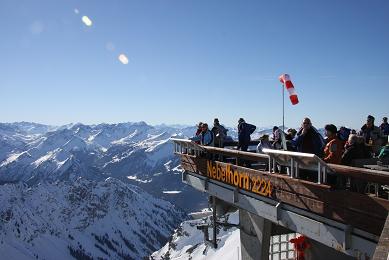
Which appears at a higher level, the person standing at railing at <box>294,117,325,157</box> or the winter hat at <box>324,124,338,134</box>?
the winter hat at <box>324,124,338,134</box>

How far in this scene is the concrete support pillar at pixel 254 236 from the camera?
44.8ft

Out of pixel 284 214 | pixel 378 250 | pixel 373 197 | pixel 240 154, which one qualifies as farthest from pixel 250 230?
pixel 378 250

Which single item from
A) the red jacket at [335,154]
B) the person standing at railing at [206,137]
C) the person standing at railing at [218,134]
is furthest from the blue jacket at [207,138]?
the red jacket at [335,154]

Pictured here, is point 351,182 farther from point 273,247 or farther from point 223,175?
point 273,247

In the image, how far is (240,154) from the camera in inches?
483

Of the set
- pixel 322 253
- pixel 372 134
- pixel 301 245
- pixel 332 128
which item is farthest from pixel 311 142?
pixel 301 245

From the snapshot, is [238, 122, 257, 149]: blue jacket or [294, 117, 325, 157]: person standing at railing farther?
[238, 122, 257, 149]: blue jacket

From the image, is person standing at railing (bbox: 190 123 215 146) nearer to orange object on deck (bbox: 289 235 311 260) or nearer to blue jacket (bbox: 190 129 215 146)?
blue jacket (bbox: 190 129 215 146)

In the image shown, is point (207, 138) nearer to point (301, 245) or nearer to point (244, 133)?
point (244, 133)

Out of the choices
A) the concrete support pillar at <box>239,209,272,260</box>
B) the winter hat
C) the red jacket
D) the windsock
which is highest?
the windsock

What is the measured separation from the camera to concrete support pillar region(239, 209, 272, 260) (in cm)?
1366

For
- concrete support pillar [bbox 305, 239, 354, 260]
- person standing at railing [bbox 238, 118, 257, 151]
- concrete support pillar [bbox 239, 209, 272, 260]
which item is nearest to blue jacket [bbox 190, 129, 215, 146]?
person standing at railing [bbox 238, 118, 257, 151]

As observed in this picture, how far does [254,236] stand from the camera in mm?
14062

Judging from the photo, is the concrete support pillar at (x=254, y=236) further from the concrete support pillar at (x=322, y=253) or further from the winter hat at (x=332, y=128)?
the winter hat at (x=332, y=128)
